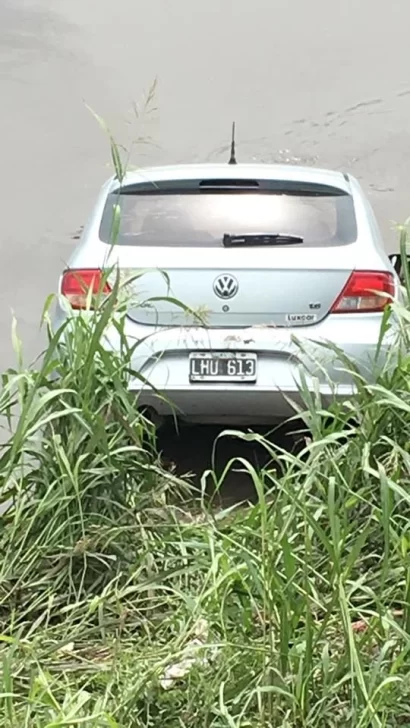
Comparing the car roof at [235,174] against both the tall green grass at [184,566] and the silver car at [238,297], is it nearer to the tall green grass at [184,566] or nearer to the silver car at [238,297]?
the silver car at [238,297]

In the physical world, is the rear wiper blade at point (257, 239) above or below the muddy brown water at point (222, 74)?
below

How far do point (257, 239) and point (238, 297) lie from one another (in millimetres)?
330

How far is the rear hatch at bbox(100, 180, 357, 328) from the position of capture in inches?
171

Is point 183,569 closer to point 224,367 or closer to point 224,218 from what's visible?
point 224,367

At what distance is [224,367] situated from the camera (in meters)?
4.30

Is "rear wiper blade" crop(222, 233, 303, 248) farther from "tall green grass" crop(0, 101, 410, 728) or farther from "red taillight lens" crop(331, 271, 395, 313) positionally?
"tall green grass" crop(0, 101, 410, 728)

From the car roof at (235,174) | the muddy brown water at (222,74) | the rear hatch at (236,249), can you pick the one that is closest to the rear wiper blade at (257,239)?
the rear hatch at (236,249)

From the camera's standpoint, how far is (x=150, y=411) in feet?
14.3

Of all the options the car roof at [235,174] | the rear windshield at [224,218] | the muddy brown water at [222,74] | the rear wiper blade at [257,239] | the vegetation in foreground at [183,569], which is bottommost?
the vegetation in foreground at [183,569]

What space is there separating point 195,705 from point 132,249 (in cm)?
243

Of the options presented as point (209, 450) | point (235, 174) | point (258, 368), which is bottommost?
point (209, 450)

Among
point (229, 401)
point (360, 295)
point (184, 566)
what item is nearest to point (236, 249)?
point (360, 295)

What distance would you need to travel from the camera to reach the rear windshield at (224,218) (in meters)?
4.55

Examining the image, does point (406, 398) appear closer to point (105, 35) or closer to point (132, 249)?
point (132, 249)
